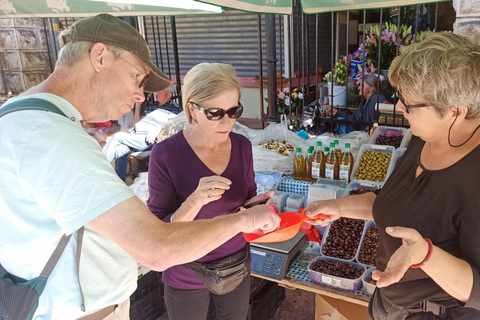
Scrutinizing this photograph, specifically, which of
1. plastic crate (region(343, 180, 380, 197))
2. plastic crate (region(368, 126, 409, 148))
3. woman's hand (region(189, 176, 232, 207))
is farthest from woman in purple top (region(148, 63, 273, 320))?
plastic crate (region(368, 126, 409, 148))

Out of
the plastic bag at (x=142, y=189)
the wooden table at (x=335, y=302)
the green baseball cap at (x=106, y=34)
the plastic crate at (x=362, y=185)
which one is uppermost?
the green baseball cap at (x=106, y=34)

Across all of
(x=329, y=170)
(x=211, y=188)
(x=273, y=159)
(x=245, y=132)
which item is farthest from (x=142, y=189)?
(x=211, y=188)

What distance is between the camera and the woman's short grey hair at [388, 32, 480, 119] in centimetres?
137

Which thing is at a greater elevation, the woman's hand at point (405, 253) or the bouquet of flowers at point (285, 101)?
the woman's hand at point (405, 253)

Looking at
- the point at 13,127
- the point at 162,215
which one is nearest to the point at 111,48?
the point at 13,127

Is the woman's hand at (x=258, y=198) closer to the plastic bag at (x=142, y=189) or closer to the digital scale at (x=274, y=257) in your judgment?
the digital scale at (x=274, y=257)

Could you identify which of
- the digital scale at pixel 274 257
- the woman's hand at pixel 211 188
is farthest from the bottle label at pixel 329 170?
the woman's hand at pixel 211 188

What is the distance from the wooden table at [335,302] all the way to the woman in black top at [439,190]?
0.90m

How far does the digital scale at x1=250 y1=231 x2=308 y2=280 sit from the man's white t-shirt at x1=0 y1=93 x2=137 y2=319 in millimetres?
1774

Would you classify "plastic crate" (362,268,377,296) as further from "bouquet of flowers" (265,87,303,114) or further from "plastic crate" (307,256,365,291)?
"bouquet of flowers" (265,87,303,114)

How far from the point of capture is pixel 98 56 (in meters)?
1.30

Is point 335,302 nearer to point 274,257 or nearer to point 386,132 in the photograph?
point 274,257

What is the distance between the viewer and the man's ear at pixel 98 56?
1.29 m

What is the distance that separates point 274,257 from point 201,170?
112cm
